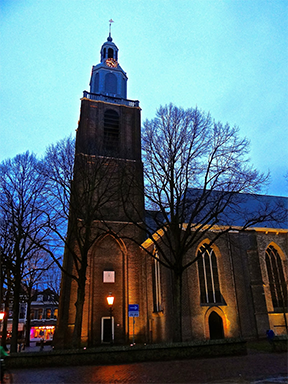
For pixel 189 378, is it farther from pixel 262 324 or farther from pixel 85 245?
pixel 262 324

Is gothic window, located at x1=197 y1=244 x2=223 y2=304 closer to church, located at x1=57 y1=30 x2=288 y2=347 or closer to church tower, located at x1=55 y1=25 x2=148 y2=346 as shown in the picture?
church, located at x1=57 y1=30 x2=288 y2=347

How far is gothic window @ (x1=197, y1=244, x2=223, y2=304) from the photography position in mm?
21984

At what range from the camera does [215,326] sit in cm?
2105

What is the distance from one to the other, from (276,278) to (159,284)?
9828mm

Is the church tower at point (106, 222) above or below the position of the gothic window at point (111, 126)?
below

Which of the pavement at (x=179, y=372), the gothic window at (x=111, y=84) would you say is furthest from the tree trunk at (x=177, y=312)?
the gothic window at (x=111, y=84)

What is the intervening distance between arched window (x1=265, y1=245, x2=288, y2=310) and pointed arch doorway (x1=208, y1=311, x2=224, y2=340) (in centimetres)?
528

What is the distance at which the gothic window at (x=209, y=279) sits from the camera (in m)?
22.0

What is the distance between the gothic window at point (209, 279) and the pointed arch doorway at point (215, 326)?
3.31 feet

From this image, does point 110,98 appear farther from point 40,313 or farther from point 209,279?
point 40,313

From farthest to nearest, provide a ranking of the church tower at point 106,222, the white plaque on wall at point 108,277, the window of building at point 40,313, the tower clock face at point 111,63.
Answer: the window of building at point 40,313, the tower clock face at point 111,63, the white plaque on wall at point 108,277, the church tower at point 106,222

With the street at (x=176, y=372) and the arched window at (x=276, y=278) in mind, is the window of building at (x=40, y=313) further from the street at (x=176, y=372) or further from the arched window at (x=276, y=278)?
the street at (x=176, y=372)

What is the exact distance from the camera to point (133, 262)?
1005 inches

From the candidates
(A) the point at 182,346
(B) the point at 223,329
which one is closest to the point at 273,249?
(B) the point at 223,329
